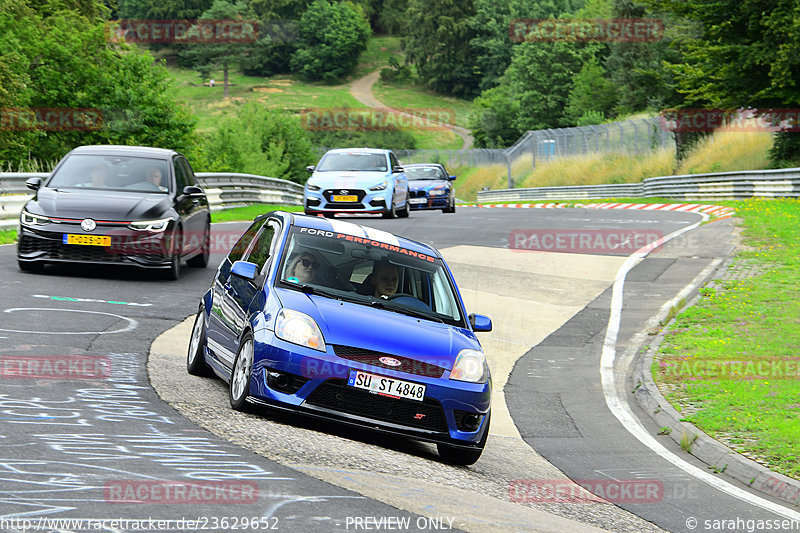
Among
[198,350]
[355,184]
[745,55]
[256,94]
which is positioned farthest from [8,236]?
[256,94]

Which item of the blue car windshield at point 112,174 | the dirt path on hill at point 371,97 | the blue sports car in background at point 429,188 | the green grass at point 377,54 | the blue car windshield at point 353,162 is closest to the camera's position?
the blue car windshield at point 112,174

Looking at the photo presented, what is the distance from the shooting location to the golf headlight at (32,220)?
1350 centimetres

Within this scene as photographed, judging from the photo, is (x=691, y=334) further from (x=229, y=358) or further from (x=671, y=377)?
(x=229, y=358)

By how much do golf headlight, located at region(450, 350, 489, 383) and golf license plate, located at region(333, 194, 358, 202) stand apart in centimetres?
1756

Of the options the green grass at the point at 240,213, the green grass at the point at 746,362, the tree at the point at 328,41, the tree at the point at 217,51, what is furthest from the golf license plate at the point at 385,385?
the tree at the point at 328,41

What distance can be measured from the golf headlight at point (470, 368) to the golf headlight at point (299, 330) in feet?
3.27

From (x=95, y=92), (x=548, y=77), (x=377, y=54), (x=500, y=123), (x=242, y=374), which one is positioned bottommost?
(x=500, y=123)

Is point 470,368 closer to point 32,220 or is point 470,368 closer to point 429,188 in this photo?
point 32,220

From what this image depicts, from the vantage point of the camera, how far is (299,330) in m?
7.39

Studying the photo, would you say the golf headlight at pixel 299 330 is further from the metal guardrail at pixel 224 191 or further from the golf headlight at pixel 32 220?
the metal guardrail at pixel 224 191

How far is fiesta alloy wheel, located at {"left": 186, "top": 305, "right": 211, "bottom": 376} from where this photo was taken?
30.2ft

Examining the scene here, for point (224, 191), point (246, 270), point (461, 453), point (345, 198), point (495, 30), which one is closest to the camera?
point (461, 453)

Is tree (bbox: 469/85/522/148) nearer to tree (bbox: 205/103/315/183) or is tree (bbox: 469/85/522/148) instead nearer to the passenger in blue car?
tree (bbox: 205/103/315/183)

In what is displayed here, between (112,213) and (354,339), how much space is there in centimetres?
718
